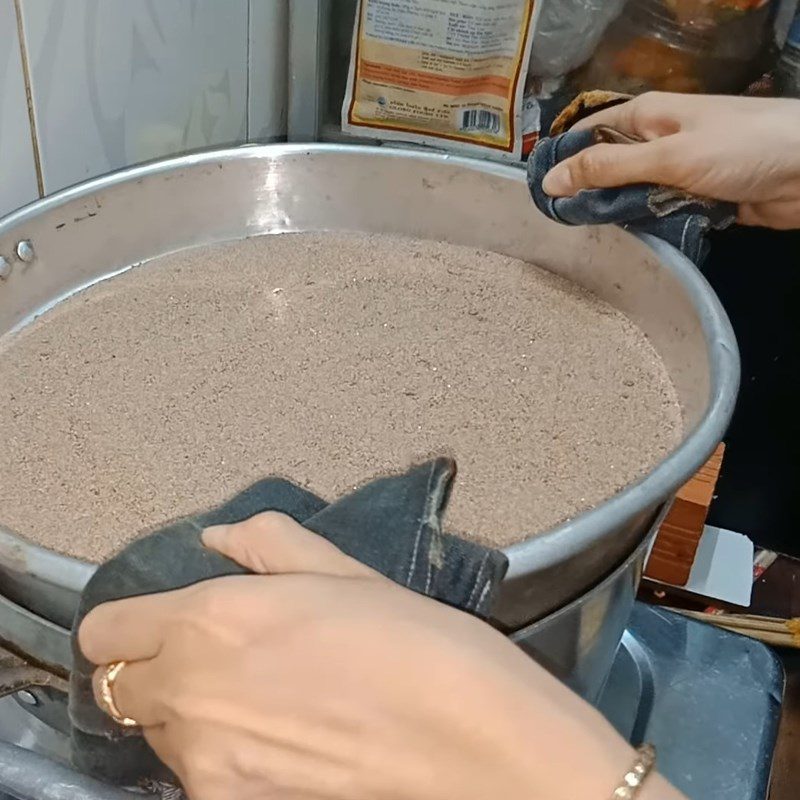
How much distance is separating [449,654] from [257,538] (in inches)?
3.6

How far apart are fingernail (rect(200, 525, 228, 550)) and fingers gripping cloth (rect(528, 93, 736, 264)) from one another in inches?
15.6

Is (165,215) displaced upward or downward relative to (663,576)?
upward

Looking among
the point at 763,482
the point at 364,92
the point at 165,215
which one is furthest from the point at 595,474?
the point at 763,482

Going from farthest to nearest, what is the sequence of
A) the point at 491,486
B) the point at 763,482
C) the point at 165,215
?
the point at 763,482
the point at 165,215
the point at 491,486

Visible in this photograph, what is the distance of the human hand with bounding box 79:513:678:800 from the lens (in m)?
0.29

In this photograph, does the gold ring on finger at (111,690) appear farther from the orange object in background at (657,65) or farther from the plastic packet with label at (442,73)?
the orange object in background at (657,65)

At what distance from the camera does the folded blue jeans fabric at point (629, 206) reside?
640 mm

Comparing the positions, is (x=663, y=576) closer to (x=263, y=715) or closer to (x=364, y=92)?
(x=364, y=92)

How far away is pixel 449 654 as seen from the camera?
0.30 m

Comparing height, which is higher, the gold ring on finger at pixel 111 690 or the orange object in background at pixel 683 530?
the gold ring on finger at pixel 111 690

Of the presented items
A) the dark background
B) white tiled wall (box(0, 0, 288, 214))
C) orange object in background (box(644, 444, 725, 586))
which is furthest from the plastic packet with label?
orange object in background (box(644, 444, 725, 586))

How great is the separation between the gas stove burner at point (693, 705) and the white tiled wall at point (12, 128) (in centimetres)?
35

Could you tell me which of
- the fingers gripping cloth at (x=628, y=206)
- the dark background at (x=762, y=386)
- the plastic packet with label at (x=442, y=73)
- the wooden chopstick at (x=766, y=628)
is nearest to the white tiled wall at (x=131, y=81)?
the plastic packet with label at (x=442, y=73)

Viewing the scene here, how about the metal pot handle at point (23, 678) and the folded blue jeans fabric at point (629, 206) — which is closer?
the metal pot handle at point (23, 678)
